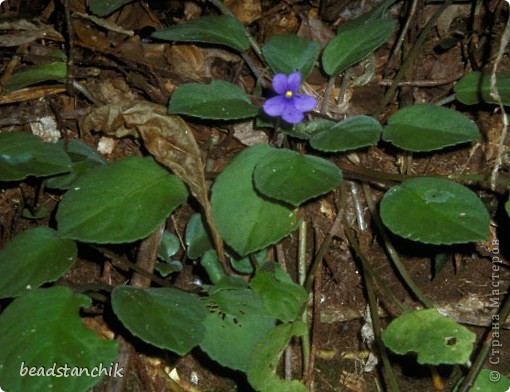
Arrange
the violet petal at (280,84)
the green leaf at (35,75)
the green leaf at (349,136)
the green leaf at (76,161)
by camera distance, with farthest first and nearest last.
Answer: the green leaf at (35,75) < the green leaf at (76,161) < the violet petal at (280,84) < the green leaf at (349,136)

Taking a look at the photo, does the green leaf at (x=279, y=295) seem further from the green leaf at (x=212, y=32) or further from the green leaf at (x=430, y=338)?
the green leaf at (x=212, y=32)

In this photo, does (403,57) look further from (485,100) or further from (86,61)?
(86,61)

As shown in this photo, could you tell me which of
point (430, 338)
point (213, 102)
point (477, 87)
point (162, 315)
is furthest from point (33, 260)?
point (477, 87)

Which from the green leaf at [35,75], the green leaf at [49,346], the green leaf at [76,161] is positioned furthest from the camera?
the green leaf at [35,75]

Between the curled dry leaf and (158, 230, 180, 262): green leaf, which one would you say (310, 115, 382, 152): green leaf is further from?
(158, 230, 180, 262): green leaf

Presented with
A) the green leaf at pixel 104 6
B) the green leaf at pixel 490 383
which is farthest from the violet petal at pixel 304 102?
the green leaf at pixel 104 6

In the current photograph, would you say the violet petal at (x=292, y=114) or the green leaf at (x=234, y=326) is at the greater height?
the violet petal at (x=292, y=114)

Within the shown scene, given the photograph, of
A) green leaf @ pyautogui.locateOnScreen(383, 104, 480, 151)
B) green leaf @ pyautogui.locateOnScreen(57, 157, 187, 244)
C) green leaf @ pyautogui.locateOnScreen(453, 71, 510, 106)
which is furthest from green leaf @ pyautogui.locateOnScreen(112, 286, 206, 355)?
green leaf @ pyautogui.locateOnScreen(453, 71, 510, 106)
